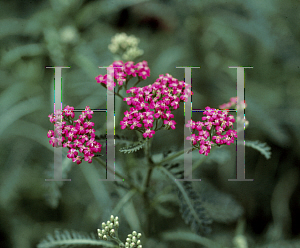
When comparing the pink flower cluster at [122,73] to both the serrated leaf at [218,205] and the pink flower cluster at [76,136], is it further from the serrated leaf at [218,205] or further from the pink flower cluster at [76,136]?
the serrated leaf at [218,205]

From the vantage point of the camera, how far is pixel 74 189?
3182 millimetres

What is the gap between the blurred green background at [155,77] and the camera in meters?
2.99

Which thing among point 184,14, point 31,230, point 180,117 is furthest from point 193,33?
point 31,230

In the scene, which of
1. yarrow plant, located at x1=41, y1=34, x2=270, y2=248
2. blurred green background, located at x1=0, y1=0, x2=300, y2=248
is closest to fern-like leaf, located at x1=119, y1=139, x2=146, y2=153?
yarrow plant, located at x1=41, y1=34, x2=270, y2=248

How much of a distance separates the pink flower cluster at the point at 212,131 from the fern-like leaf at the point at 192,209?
0.77ft

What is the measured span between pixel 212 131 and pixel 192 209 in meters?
0.49

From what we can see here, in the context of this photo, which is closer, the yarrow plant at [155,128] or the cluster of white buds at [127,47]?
the yarrow plant at [155,128]

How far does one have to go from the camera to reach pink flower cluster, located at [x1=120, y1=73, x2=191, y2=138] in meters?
1.66

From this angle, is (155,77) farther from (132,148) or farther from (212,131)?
(132,148)

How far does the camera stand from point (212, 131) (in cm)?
176

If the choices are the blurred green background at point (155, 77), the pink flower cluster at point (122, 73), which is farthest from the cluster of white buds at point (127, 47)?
the pink flower cluster at point (122, 73)

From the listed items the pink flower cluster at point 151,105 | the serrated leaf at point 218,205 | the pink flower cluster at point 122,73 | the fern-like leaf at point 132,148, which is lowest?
the serrated leaf at point 218,205

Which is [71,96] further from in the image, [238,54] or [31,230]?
[238,54]

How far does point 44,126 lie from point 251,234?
2.64 metres
